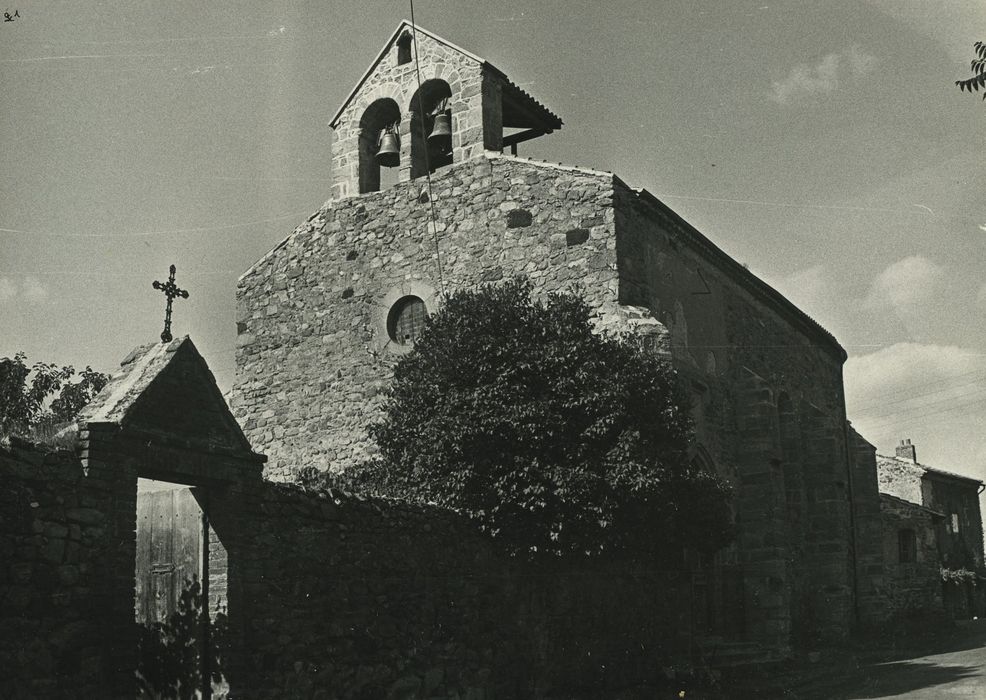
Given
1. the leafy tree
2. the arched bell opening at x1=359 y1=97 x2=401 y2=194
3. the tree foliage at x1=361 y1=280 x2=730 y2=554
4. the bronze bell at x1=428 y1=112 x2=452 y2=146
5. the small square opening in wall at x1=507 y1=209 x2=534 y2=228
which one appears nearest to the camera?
the leafy tree

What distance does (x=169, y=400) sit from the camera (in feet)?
28.4

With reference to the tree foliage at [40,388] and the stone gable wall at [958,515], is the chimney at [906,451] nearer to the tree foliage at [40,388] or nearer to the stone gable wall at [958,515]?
the stone gable wall at [958,515]

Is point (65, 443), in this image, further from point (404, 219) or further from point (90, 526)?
point (404, 219)

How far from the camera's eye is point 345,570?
1046cm

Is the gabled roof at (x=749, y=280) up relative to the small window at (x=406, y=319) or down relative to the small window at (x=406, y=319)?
up

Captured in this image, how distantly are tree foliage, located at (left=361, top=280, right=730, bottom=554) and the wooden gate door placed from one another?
4.07m

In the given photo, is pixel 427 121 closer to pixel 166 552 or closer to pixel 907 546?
pixel 166 552

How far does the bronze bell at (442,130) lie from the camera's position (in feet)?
59.7

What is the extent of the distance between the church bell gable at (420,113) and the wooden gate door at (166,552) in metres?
10.1

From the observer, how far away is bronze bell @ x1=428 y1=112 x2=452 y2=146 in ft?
59.7

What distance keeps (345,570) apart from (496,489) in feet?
9.17

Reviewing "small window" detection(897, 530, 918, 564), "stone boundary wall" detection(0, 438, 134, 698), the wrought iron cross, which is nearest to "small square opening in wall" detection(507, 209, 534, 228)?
the wrought iron cross

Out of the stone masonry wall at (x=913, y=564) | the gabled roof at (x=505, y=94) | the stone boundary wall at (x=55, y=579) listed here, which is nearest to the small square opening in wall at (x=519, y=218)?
the gabled roof at (x=505, y=94)

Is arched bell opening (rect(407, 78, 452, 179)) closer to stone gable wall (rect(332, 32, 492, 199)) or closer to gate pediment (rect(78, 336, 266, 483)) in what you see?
stone gable wall (rect(332, 32, 492, 199))
